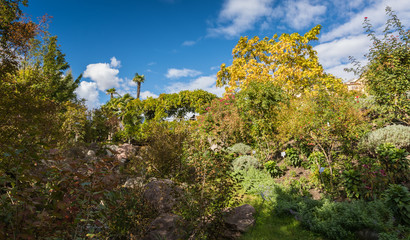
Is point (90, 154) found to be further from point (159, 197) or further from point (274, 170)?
point (274, 170)

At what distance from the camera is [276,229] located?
4266 millimetres

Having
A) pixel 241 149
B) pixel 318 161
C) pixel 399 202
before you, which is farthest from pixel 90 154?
pixel 399 202

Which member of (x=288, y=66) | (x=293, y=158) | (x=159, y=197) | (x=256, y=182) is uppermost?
(x=288, y=66)

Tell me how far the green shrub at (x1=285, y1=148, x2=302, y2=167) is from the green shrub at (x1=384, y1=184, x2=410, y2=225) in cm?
382

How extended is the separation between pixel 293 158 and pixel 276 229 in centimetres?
418

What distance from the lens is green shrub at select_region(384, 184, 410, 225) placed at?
3.72m

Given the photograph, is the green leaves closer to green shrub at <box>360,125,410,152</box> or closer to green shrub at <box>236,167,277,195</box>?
green shrub at <box>360,125,410,152</box>

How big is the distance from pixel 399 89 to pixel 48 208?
29.5 feet

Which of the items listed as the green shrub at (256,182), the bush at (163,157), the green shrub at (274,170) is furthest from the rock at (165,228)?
the green shrub at (274,170)

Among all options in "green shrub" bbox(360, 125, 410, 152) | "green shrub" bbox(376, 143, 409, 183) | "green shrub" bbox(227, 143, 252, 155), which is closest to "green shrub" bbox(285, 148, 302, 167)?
"green shrub" bbox(227, 143, 252, 155)

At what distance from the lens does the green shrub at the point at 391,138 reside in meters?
5.69

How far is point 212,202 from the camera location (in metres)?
3.25

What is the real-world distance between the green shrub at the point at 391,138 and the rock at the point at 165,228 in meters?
5.91

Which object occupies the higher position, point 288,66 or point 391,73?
point 288,66
